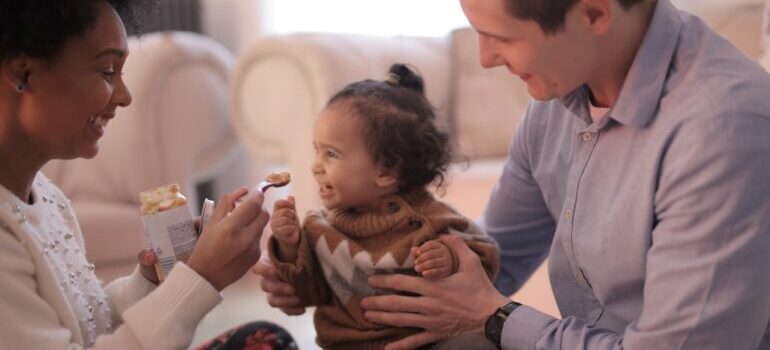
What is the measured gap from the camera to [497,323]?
125 cm

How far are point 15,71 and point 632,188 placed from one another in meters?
0.75

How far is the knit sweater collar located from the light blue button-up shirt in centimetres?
22

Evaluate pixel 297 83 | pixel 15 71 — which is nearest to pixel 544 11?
pixel 15 71

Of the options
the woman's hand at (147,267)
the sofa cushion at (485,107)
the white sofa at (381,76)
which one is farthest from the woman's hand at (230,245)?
the sofa cushion at (485,107)

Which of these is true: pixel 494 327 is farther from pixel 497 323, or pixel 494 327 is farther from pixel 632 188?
pixel 632 188

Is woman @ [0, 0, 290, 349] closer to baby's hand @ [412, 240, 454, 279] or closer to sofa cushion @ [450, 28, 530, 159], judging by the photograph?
baby's hand @ [412, 240, 454, 279]

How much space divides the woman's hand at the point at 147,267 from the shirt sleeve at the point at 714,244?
0.67m

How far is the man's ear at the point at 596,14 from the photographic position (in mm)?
1074

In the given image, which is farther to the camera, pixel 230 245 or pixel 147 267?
pixel 147 267

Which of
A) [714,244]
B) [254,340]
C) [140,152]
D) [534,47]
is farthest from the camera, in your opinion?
[140,152]

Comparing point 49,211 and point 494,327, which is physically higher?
point 49,211

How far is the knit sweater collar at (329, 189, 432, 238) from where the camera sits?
1.38 meters

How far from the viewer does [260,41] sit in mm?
2566

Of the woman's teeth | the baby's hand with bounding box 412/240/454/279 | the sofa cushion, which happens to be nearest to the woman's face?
the woman's teeth
